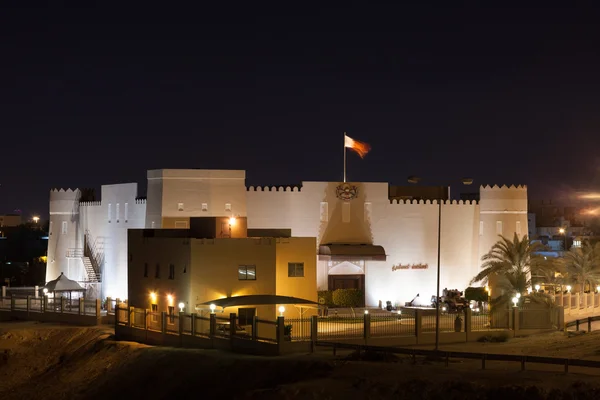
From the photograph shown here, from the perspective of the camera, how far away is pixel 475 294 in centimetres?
5275

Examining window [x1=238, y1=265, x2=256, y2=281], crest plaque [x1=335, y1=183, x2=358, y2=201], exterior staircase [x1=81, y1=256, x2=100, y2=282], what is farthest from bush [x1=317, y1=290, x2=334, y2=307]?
exterior staircase [x1=81, y1=256, x2=100, y2=282]

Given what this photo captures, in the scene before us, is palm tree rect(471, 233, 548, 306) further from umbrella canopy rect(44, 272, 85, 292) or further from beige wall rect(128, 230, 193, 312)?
umbrella canopy rect(44, 272, 85, 292)

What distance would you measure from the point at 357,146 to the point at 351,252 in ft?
19.3

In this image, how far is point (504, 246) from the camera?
48.1 m

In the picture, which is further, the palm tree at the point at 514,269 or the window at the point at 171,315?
the palm tree at the point at 514,269

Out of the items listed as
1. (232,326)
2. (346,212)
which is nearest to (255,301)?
(232,326)

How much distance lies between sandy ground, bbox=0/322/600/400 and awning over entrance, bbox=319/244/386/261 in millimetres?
12971

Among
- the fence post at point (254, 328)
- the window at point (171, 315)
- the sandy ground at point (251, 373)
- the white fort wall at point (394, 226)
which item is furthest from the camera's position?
the white fort wall at point (394, 226)

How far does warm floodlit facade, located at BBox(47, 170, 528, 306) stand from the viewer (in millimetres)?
50875

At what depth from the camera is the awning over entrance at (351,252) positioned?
5212 cm

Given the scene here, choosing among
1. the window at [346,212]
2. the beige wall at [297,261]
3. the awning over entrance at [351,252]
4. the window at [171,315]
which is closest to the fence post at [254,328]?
the window at [171,315]

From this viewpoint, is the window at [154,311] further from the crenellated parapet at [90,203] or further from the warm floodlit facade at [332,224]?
the crenellated parapet at [90,203]

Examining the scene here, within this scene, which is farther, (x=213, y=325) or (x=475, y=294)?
(x=475, y=294)

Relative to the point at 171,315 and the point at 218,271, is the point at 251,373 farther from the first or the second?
the point at 218,271
